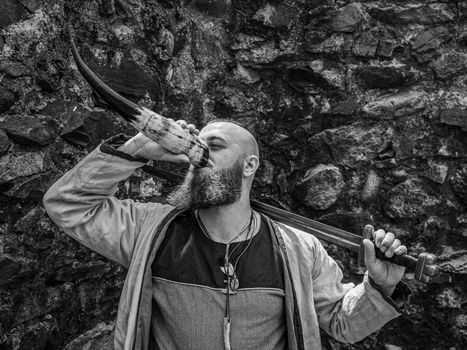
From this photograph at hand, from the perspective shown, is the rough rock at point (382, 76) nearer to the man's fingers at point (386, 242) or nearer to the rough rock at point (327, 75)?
the rough rock at point (327, 75)

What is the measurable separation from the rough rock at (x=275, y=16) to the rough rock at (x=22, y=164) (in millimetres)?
1841

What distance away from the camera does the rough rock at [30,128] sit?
8.09ft

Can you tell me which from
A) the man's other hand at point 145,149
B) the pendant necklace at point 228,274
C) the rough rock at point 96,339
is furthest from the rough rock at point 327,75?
the rough rock at point 96,339

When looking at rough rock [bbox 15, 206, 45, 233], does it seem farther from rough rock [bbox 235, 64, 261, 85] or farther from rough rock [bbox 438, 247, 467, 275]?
rough rock [bbox 438, 247, 467, 275]

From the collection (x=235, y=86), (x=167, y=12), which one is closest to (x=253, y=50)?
(x=235, y=86)

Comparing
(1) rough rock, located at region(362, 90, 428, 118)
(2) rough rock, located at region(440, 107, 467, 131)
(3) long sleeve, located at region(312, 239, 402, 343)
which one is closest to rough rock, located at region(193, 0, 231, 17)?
(1) rough rock, located at region(362, 90, 428, 118)

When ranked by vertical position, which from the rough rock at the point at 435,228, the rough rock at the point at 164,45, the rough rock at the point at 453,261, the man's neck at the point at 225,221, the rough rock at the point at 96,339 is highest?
the rough rock at the point at 164,45

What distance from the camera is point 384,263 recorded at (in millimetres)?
2109

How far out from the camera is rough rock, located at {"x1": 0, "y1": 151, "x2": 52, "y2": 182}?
96.4 inches

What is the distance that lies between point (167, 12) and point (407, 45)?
64.2 inches

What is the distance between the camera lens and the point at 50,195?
210 centimetres

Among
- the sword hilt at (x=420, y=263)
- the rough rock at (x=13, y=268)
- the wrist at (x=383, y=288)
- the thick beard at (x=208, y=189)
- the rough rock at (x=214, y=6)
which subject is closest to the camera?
the sword hilt at (x=420, y=263)

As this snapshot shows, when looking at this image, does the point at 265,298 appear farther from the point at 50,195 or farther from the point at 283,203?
the point at 283,203

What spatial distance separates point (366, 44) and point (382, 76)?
0.81 feet
